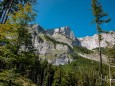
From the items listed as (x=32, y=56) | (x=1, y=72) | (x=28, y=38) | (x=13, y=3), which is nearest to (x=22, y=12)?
(x=28, y=38)

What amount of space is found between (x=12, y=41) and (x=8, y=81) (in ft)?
11.2

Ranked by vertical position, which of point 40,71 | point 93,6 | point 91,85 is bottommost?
point 91,85

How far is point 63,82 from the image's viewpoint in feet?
277

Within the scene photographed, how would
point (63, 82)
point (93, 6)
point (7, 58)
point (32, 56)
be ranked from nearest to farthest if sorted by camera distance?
point (7, 58), point (32, 56), point (93, 6), point (63, 82)

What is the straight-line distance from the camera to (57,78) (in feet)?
294

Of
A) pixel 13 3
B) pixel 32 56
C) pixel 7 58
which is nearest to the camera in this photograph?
pixel 7 58

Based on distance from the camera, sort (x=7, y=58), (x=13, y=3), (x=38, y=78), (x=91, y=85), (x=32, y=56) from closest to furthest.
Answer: (x=7, y=58), (x=32, y=56), (x=13, y=3), (x=38, y=78), (x=91, y=85)

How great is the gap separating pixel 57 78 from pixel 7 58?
75.2m

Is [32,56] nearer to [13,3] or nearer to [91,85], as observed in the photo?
[13,3]

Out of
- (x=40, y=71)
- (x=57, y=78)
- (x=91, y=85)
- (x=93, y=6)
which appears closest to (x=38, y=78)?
(x=40, y=71)

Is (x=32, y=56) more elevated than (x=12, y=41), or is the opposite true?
(x=12, y=41)

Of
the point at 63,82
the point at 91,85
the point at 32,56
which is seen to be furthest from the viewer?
the point at 91,85

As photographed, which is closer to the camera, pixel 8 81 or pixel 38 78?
pixel 8 81

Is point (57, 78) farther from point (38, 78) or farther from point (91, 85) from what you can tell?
point (91, 85)
